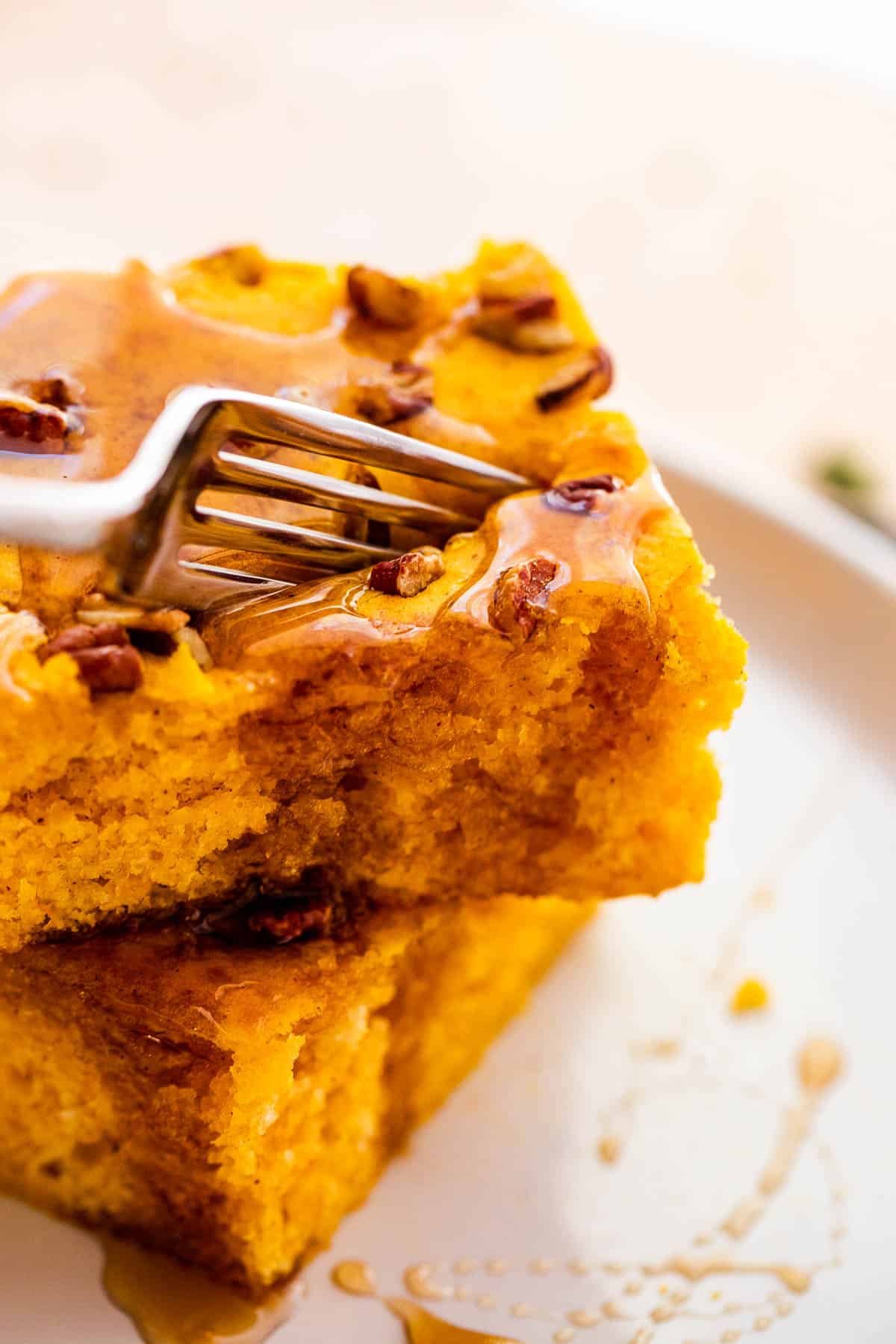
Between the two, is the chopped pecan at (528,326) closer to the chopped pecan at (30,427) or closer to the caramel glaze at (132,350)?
the caramel glaze at (132,350)

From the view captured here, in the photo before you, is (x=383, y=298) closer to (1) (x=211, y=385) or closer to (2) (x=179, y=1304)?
(1) (x=211, y=385)

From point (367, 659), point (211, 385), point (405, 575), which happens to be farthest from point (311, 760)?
point (211, 385)

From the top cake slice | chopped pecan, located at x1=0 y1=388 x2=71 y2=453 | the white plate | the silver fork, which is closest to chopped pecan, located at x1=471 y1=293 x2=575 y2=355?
the top cake slice

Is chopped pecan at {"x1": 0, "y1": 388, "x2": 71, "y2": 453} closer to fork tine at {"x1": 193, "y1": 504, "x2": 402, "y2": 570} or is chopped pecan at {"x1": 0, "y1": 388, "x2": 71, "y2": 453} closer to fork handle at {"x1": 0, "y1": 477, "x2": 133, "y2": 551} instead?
fork handle at {"x1": 0, "y1": 477, "x2": 133, "y2": 551}

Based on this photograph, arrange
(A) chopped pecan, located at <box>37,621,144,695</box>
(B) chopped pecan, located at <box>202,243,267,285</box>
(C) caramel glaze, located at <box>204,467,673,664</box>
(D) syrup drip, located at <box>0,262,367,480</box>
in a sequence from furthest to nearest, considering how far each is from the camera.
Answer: (B) chopped pecan, located at <box>202,243,267,285</box>, (D) syrup drip, located at <box>0,262,367,480</box>, (C) caramel glaze, located at <box>204,467,673,664</box>, (A) chopped pecan, located at <box>37,621,144,695</box>

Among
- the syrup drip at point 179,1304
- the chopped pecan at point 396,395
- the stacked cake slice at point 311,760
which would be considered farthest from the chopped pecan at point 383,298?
the syrup drip at point 179,1304

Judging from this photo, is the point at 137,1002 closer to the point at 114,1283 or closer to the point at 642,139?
the point at 114,1283
